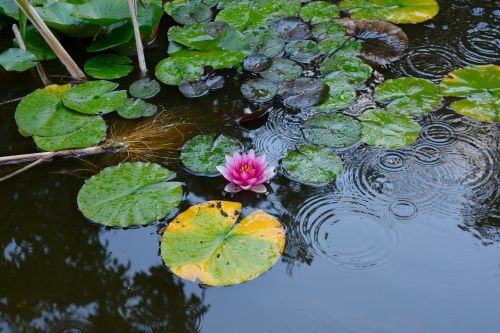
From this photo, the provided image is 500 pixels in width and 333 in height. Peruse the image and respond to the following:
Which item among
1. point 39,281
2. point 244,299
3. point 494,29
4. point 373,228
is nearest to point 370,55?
point 494,29

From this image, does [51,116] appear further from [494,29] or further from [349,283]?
[494,29]

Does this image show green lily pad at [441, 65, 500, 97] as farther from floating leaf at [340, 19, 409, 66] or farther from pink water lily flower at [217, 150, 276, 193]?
pink water lily flower at [217, 150, 276, 193]

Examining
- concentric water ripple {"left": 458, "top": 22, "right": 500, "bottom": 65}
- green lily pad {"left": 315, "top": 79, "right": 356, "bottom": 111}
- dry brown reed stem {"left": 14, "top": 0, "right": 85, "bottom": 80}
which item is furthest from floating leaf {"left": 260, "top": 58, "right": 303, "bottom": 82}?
dry brown reed stem {"left": 14, "top": 0, "right": 85, "bottom": 80}

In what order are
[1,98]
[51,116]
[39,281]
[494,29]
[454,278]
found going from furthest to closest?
1. [494,29]
2. [1,98]
3. [51,116]
4. [39,281]
5. [454,278]

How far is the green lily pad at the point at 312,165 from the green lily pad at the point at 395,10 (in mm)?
1367

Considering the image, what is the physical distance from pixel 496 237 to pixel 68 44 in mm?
2866

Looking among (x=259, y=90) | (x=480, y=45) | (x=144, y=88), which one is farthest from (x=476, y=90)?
(x=144, y=88)

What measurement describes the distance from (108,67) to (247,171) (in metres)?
1.37

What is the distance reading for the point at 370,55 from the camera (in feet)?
10.4

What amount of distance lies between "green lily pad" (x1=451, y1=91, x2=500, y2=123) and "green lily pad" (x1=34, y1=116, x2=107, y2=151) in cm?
190

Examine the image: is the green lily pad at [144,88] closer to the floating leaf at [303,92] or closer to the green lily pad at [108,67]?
the green lily pad at [108,67]

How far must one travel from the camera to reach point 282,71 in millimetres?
3068

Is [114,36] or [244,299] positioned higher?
[114,36]

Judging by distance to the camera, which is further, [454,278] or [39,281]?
[39,281]
